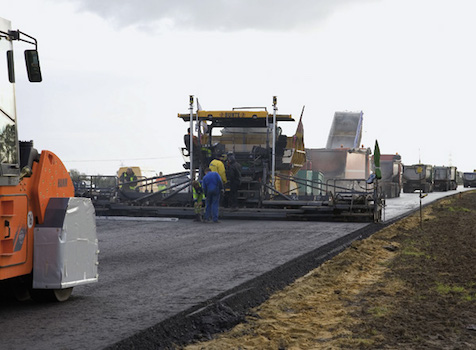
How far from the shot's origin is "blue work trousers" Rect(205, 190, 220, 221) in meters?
19.9

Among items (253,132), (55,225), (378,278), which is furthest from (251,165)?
(55,225)

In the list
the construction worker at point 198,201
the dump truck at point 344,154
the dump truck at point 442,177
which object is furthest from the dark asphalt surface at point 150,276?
the dump truck at point 442,177

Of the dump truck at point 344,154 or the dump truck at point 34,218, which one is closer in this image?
the dump truck at point 34,218

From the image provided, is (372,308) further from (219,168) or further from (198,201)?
(219,168)

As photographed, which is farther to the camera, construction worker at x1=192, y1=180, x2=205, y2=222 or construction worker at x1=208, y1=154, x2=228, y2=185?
construction worker at x1=208, y1=154, x2=228, y2=185

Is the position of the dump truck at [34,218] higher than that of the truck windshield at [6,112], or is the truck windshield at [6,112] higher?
the truck windshield at [6,112]

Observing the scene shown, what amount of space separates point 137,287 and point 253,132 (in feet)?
46.0

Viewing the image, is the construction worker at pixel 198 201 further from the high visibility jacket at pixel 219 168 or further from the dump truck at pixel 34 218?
the dump truck at pixel 34 218

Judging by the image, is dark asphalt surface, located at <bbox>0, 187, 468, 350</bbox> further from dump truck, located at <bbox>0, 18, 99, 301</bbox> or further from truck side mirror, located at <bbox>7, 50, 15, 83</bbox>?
truck side mirror, located at <bbox>7, 50, 15, 83</bbox>

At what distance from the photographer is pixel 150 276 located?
9.64 metres

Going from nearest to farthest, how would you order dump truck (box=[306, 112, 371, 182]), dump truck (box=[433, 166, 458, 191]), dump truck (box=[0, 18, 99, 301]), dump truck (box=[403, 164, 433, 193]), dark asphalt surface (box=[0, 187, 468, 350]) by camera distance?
dark asphalt surface (box=[0, 187, 468, 350])
dump truck (box=[0, 18, 99, 301])
dump truck (box=[306, 112, 371, 182])
dump truck (box=[403, 164, 433, 193])
dump truck (box=[433, 166, 458, 191])

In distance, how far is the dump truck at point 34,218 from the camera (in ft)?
22.1

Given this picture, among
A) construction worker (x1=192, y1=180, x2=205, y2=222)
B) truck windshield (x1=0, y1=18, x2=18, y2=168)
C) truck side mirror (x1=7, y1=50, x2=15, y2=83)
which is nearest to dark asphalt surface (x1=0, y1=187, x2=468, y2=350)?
truck windshield (x1=0, y1=18, x2=18, y2=168)

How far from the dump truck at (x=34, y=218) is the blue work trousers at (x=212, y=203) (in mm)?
12023
